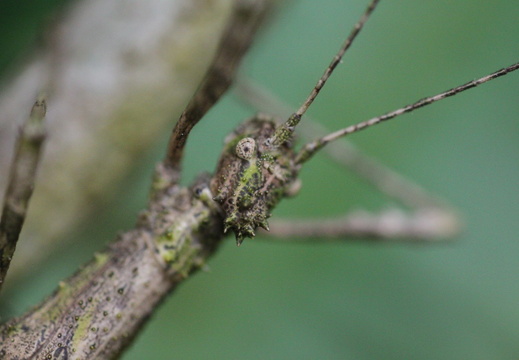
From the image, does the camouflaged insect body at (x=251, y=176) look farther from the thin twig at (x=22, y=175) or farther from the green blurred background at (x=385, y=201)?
the green blurred background at (x=385, y=201)

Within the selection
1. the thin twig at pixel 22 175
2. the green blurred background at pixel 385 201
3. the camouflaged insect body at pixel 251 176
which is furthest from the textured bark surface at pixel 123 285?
the green blurred background at pixel 385 201

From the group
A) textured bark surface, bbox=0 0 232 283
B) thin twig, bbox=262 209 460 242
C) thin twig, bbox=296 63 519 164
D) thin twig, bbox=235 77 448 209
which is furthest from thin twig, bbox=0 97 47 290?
thin twig, bbox=235 77 448 209

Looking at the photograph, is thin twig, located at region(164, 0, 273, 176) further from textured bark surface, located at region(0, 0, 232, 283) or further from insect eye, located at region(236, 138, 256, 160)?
textured bark surface, located at region(0, 0, 232, 283)

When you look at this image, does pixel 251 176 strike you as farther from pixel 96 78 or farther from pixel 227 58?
pixel 96 78

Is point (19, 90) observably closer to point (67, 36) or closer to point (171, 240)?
point (67, 36)

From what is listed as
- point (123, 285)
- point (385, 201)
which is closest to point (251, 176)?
point (123, 285)

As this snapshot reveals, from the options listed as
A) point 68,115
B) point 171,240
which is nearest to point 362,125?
point 171,240
